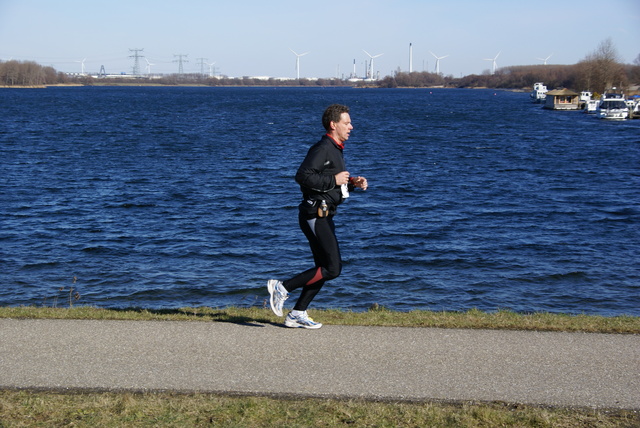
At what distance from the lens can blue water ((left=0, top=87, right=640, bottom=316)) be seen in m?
15.3

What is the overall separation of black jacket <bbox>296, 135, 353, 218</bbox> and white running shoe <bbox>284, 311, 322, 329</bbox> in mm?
1071

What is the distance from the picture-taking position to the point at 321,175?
7035 mm

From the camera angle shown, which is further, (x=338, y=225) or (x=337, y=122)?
(x=338, y=225)

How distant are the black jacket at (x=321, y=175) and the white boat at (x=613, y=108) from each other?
272 ft

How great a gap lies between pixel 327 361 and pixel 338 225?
16.7 m

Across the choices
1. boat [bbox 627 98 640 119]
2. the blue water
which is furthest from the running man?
boat [bbox 627 98 640 119]

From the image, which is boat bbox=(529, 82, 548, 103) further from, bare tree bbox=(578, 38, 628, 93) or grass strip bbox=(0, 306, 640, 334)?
Answer: grass strip bbox=(0, 306, 640, 334)

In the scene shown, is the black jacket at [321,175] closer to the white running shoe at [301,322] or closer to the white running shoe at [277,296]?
the white running shoe at [277,296]

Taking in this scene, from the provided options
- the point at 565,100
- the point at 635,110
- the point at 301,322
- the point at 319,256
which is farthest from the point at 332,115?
the point at 565,100

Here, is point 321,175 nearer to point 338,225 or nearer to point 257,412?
point 257,412

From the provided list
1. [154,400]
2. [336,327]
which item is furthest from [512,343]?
[154,400]

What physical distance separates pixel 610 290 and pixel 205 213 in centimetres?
1384

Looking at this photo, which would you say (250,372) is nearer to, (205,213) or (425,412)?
(425,412)

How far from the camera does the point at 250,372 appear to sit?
6176 millimetres
